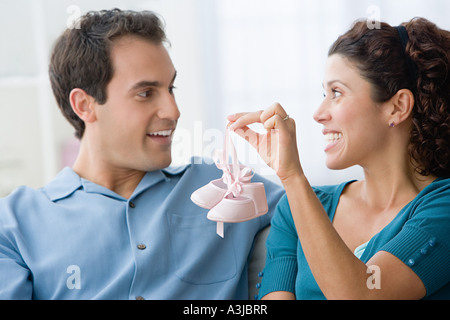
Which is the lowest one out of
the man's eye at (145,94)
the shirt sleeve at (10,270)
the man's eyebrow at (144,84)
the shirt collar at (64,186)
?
the shirt sleeve at (10,270)

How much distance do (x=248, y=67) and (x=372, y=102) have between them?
1906mm

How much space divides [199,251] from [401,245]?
0.52 metres

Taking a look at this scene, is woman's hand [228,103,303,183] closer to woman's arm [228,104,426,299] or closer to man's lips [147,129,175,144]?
woman's arm [228,104,426,299]

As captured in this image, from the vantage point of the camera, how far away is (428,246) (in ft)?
3.43

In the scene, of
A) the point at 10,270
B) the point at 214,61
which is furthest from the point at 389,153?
the point at 214,61

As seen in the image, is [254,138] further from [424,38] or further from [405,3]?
[405,3]

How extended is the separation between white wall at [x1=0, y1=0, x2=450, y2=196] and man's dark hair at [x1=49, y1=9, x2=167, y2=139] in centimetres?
132

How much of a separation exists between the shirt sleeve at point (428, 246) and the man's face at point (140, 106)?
67 centimetres

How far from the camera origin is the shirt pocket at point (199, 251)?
4.48ft

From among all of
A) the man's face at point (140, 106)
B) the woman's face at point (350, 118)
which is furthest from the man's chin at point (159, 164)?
the woman's face at point (350, 118)

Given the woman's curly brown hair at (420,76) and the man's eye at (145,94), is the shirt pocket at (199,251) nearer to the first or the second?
the man's eye at (145,94)

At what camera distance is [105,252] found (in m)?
1.37

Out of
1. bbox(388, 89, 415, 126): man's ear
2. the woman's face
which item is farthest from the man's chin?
bbox(388, 89, 415, 126): man's ear
